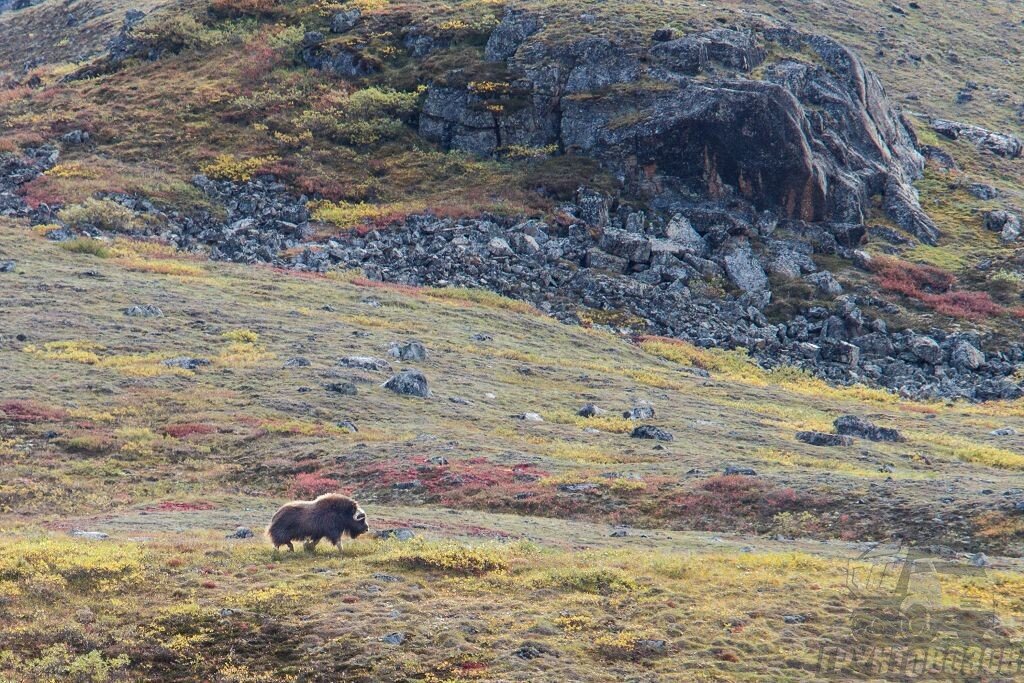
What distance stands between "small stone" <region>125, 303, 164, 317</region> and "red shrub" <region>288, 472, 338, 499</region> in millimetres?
19703

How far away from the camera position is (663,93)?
66.4 metres

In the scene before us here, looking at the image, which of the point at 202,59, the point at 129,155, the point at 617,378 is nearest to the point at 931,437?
the point at 617,378

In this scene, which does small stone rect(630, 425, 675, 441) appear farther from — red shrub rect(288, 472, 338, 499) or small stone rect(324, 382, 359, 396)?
red shrub rect(288, 472, 338, 499)

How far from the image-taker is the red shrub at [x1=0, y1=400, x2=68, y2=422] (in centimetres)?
2806

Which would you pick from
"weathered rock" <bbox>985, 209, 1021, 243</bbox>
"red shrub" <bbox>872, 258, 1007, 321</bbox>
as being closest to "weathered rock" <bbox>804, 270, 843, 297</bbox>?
"red shrub" <bbox>872, 258, 1007, 321</bbox>

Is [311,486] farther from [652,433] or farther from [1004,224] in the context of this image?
[1004,224]

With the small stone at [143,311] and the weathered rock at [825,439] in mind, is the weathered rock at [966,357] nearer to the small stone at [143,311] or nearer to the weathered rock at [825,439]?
the weathered rock at [825,439]

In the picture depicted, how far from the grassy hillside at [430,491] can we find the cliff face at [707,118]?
17.6 meters

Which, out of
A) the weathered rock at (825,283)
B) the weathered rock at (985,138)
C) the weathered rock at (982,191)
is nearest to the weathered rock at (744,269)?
the weathered rock at (825,283)

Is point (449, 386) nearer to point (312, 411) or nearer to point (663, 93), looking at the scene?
point (312, 411)

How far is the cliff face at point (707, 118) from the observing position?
211 ft

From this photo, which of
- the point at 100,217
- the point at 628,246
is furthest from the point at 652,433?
the point at 100,217
